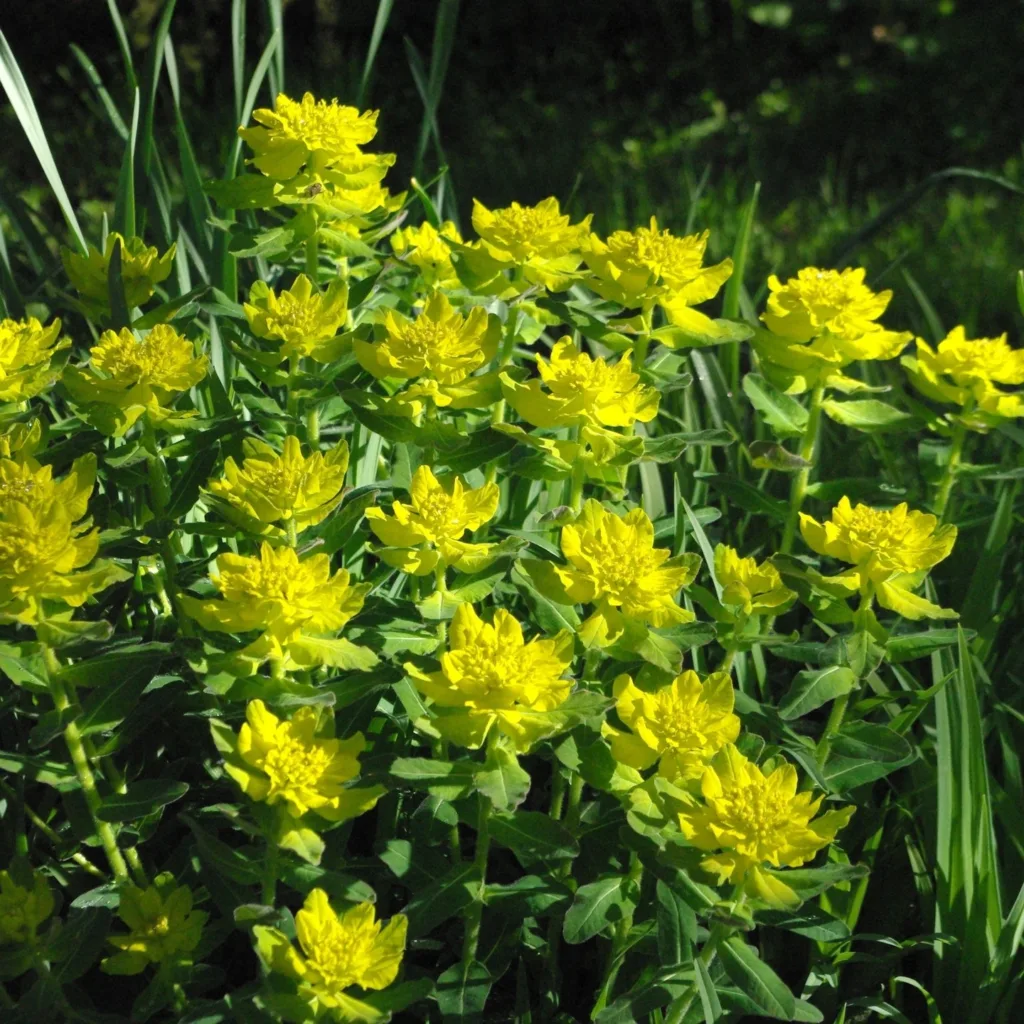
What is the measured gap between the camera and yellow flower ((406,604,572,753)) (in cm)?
114

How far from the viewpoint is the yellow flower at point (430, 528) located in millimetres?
1261

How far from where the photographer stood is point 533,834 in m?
1.24

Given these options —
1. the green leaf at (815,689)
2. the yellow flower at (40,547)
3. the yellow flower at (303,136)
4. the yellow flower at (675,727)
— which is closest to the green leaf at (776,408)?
the green leaf at (815,689)

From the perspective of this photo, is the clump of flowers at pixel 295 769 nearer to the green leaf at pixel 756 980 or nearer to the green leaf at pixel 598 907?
the green leaf at pixel 598 907

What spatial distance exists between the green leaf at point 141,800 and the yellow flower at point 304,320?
50cm

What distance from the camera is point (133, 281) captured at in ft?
5.01

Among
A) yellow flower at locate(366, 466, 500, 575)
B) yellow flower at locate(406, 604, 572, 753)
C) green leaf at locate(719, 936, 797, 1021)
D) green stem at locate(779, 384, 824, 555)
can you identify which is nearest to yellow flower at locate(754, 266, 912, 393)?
green stem at locate(779, 384, 824, 555)

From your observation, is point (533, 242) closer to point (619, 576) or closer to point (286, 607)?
point (619, 576)

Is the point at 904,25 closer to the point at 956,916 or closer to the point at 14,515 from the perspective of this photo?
the point at 956,916

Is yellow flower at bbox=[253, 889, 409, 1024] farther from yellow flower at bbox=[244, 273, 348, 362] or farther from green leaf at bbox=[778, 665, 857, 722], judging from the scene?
yellow flower at bbox=[244, 273, 348, 362]

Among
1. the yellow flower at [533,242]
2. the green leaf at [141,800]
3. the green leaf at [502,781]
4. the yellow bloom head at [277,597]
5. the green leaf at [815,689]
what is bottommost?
the green leaf at [141,800]

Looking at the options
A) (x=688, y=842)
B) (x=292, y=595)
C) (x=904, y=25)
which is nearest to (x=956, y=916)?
(x=688, y=842)

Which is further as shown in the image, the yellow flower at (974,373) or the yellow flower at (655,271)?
the yellow flower at (974,373)

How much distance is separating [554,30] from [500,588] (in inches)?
248
